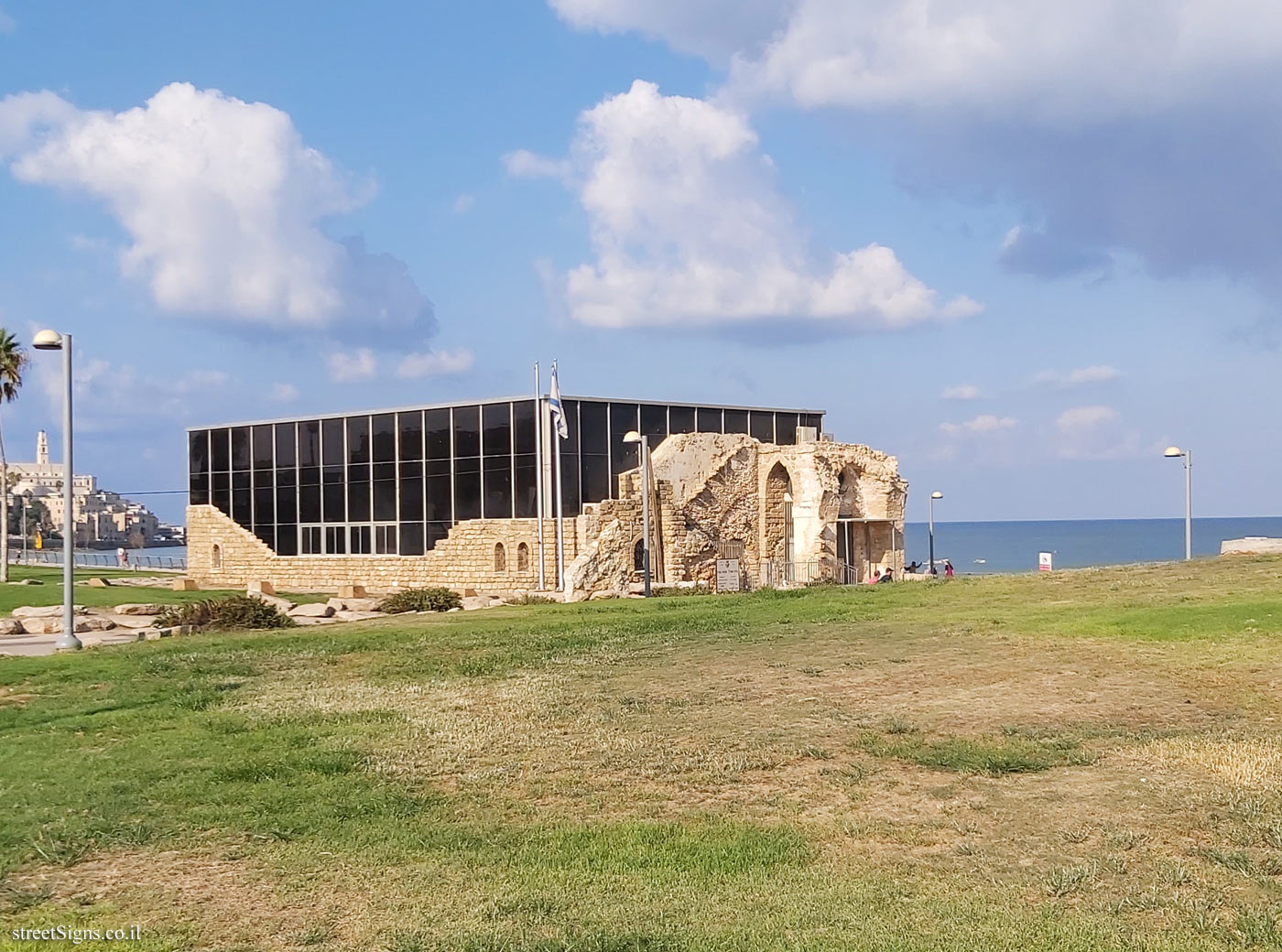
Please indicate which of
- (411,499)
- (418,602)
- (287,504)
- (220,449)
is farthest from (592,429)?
(220,449)

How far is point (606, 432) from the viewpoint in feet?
142

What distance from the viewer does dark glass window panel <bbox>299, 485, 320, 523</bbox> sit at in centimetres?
5019

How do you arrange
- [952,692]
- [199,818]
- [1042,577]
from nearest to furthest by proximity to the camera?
[199,818], [952,692], [1042,577]

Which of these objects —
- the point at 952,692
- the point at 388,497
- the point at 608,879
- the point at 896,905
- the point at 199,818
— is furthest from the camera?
the point at 388,497

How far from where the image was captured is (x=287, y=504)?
51.6 meters

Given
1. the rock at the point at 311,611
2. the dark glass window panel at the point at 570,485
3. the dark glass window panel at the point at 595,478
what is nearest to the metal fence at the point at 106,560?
the dark glass window panel at the point at 570,485

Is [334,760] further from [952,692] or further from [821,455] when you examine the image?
[821,455]

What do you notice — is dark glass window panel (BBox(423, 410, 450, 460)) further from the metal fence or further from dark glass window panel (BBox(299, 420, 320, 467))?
the metal fence

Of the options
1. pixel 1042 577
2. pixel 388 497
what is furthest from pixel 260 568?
pixel 1042 577

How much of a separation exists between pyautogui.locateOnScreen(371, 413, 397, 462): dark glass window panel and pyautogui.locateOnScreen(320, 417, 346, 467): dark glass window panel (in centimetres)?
201

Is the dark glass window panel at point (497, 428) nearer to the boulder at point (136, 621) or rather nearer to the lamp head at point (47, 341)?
the boulder at point (136, 621)

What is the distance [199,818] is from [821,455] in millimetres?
37315

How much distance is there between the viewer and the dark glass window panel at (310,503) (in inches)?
1976

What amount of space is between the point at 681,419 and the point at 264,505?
2026cm
